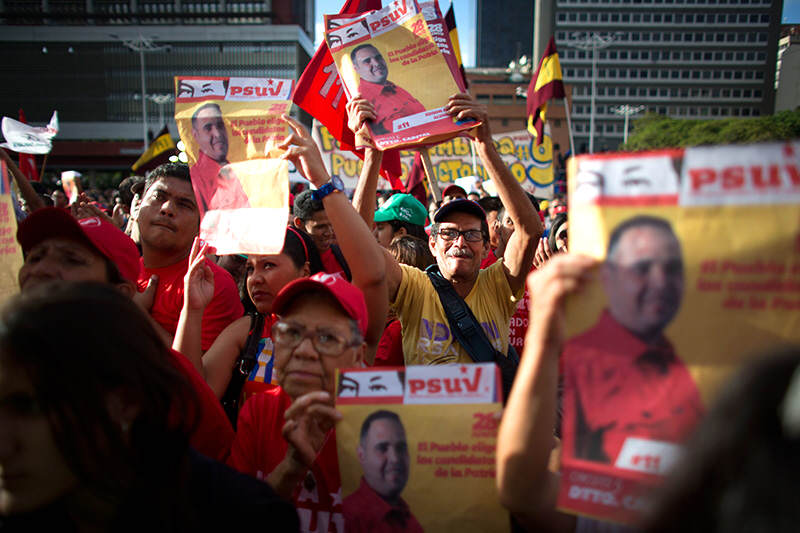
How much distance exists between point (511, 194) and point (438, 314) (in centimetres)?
69

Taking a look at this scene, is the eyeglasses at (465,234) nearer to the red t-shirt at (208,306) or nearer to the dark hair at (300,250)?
the dark hair at (300,250)

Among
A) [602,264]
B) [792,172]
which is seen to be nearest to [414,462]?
[602,264]

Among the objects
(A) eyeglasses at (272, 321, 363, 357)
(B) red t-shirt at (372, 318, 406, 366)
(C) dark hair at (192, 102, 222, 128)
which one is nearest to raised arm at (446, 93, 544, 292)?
(B) red t-shirt at (372, 318, 406, 366)

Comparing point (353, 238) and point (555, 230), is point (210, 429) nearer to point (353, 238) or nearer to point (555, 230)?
point (353, 238)

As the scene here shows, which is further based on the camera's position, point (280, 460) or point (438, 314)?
point (438, 314)

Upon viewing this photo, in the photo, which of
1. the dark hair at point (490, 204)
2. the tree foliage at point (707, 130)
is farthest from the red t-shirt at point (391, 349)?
the tree foliage at point (707, 130)

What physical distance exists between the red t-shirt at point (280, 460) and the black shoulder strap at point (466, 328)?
3.41ft

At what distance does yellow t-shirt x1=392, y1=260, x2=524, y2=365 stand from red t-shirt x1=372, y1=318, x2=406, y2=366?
0.55 ft

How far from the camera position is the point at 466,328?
2719 millimetres

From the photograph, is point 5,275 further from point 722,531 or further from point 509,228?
point 509,228

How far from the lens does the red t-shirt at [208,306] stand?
8.36ft

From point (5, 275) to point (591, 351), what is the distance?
1.81 meters

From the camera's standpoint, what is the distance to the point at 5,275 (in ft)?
6.04

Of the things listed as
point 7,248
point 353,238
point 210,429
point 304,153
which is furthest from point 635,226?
point 7,248
